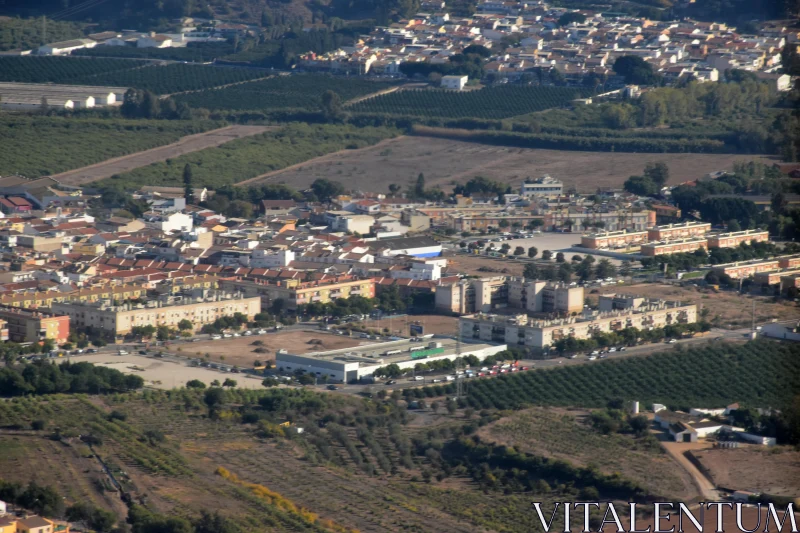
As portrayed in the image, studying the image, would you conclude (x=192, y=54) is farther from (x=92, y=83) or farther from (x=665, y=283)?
(x=665, y=283)

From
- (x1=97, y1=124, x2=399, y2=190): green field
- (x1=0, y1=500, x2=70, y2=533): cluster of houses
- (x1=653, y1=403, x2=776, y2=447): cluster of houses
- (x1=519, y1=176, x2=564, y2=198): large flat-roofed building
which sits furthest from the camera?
(x1=97, y1=124, x2=399, y2=190): green field

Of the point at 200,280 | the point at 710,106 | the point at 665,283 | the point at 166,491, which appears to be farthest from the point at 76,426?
the point at 710,106

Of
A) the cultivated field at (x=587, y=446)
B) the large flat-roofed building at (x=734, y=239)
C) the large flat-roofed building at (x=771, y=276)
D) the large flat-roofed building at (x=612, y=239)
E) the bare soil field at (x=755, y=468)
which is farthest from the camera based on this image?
the large flat-roofed building at (x=612, y=239)

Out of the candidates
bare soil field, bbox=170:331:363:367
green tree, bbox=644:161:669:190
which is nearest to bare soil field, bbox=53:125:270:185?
green tree, bbox=644:161:669:190

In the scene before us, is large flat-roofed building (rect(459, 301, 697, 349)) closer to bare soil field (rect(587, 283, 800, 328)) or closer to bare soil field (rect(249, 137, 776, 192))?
bare soil field (rect(587, 283, 800, 328))

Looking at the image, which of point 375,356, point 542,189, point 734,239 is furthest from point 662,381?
point 542,189

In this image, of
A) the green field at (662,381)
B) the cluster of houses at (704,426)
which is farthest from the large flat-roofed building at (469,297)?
the cluster of houses at (704,426)

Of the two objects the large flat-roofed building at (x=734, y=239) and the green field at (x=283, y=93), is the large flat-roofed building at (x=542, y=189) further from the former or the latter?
the green field at (x=283, y=93)
